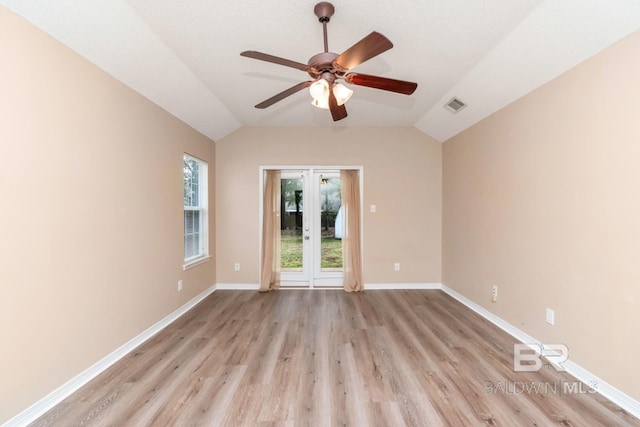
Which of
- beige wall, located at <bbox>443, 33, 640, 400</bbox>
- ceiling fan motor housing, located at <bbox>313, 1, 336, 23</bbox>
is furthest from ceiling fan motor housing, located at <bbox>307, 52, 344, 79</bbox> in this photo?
beige wall, located at <bbox>443, 33, 640, 400</bbox>

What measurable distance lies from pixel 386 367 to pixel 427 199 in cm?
304

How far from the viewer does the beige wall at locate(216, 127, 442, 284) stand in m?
4.62

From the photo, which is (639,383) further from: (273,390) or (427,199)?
(427,199)

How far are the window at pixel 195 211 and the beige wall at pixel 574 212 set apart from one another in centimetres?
386

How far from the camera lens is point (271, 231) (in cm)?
463

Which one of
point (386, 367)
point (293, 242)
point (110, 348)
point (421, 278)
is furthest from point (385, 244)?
point (110, 348)

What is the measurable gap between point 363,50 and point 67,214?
228cm

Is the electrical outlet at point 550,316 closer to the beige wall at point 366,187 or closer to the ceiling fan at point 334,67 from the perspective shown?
the beige wall at point 366,187

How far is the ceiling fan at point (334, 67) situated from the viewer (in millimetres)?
1638

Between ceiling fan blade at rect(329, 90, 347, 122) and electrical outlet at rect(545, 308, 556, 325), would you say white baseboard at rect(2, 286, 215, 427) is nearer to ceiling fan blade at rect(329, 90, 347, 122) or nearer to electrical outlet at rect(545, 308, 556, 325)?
ceiling fan blade at rect(329, 90, 347, 122)

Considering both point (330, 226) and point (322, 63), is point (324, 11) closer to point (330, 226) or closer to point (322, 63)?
point (322, 63)

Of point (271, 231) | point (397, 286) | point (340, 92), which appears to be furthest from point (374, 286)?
point (340, 92)

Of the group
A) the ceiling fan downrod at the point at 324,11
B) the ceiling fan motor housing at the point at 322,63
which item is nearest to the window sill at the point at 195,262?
the ceiling fan motor housing at the point at 322,63

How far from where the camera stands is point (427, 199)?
15.2 feet
